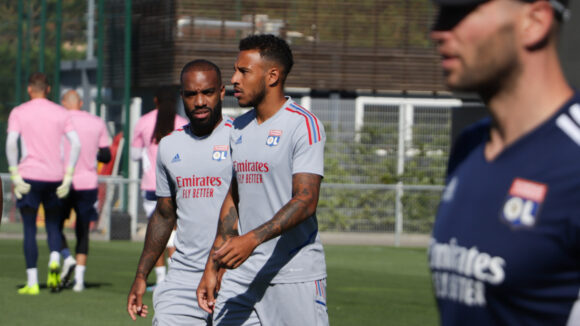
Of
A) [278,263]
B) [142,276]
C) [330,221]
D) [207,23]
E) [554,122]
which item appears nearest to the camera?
[554,122]

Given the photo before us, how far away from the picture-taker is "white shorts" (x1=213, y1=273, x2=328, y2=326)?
5.62 m

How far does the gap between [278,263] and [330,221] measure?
16090 mm

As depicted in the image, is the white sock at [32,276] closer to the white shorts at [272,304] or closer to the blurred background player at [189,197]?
the blurred background player at [189,197]

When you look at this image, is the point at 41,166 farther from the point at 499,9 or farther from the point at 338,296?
the point at 499,9

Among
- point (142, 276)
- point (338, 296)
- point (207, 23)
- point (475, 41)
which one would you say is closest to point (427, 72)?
point (207, 23)

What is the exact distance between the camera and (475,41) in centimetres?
262

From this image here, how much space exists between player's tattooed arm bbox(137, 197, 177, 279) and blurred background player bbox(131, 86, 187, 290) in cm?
473

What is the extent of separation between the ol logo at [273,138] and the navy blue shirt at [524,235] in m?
2.97

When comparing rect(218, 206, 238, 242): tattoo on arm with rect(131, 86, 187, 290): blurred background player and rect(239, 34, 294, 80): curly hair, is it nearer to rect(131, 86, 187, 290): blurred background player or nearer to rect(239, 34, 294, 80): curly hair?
rect(239, 34, 294, 80): curly hair

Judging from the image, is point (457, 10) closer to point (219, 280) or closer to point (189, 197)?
point (219, 280)

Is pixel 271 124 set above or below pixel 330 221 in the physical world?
above

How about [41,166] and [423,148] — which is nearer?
[41,166]

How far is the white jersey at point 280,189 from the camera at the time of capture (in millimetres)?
5613

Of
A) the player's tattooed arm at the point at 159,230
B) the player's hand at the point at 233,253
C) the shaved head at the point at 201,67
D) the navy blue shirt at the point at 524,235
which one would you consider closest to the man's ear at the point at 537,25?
the navy blue shirt at the point at 524,235
